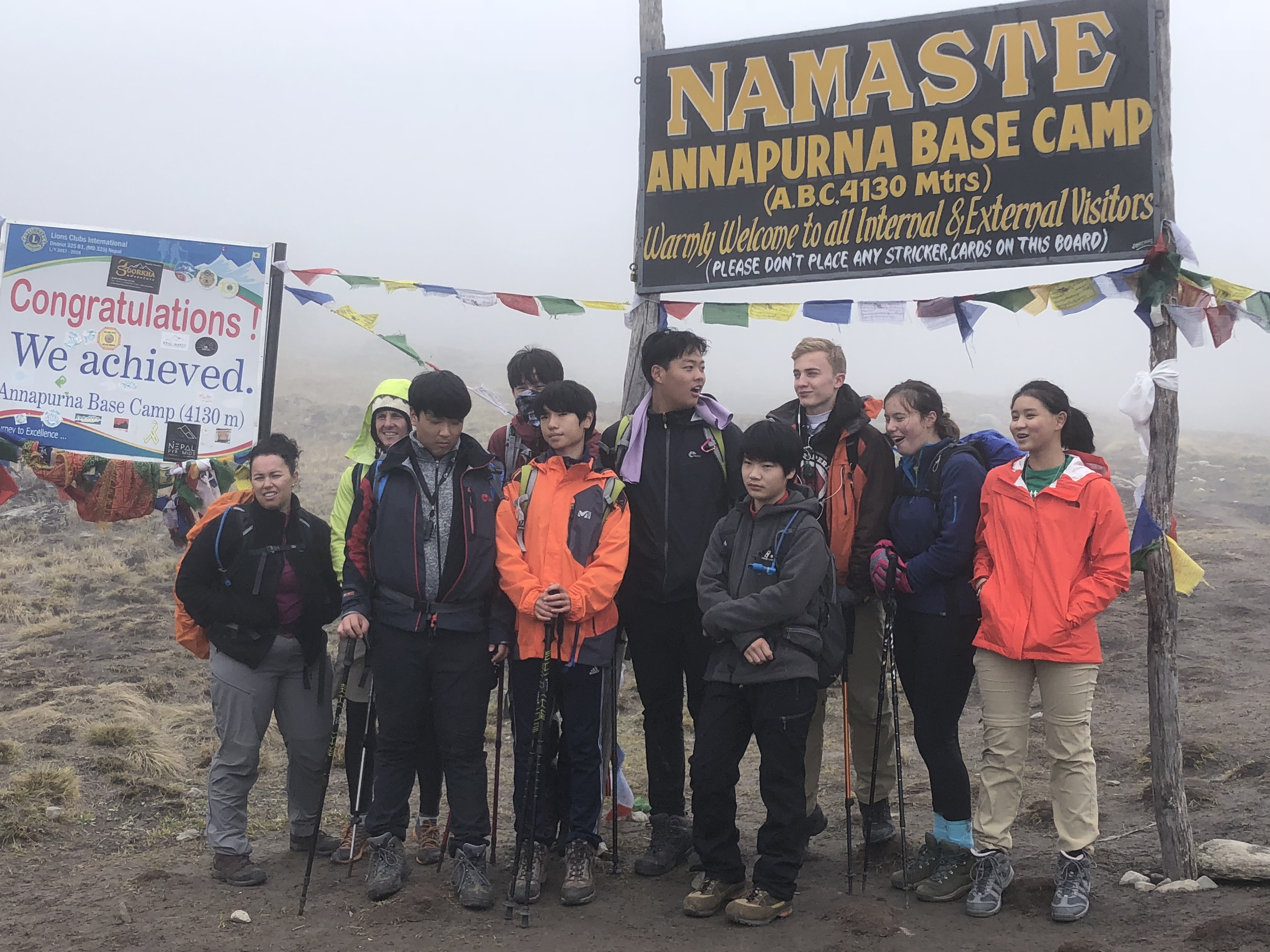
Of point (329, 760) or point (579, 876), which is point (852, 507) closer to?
point (579, 876)

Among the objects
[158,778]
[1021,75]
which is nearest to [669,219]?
[1021,75]

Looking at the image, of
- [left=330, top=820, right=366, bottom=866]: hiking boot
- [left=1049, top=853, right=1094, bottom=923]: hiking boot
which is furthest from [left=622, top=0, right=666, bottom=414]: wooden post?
[left=1049, top=853, right=1094, bottom=923]: hiking boot

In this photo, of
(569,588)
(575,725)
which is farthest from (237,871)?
(569,588)

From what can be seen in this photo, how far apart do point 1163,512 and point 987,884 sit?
6.51 feet

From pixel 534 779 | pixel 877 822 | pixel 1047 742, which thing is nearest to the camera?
pixel 1047 742

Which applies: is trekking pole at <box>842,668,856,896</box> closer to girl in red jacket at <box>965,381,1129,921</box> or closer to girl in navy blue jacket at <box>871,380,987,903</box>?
girl in navy blue jacket at <box>871,380,987,903</box>

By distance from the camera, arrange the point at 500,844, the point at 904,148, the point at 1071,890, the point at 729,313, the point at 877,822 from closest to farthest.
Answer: the point at 1071,890, the point at 877,822, the point at 904,148, the point at 500,844, the point at 729,313

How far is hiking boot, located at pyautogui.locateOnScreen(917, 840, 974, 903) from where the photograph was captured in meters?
4.57

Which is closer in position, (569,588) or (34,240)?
(569,588)

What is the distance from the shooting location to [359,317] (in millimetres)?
7082

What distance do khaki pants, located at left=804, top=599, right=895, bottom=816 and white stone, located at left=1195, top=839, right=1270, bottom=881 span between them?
4.79 feet

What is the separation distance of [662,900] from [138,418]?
419 centimetres

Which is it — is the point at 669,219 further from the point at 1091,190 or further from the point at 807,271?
the point at 1091,190

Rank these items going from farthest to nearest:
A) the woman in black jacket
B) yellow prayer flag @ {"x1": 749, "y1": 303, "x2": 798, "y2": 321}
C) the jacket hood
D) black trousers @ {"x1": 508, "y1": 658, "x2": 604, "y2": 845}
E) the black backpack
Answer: yellow prayer flag @ {"x1": 749, "y1": 303, "x2": 798, "y2": 321} → the jacket hood → the woman in black jacket → black trousers @ {"x1": 508, "y1": 658, "x2": 604, "y2": 845} → the black backpack
